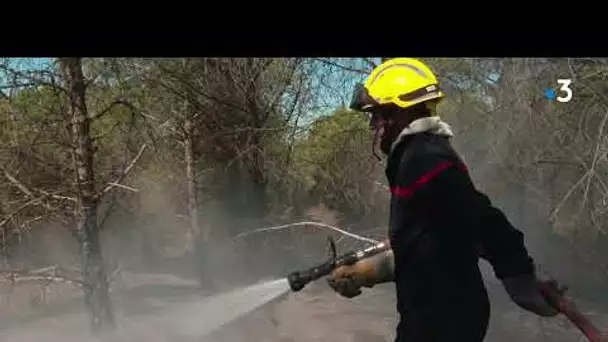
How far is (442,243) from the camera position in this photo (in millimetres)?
1932

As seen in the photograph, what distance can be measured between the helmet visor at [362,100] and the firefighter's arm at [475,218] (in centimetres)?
27

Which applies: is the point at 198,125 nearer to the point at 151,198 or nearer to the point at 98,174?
the point at 98,174

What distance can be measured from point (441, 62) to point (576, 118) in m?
1.71

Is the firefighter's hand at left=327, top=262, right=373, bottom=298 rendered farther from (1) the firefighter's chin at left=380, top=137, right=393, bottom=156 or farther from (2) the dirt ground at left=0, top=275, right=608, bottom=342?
(2) the dirt ground at left=0, top=275, right=608, bottom=342

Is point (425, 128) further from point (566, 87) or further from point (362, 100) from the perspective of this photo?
point (566, 87)

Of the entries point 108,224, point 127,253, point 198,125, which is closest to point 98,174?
point 198,125

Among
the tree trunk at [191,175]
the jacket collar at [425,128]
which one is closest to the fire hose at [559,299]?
the jacket collar at [425,128]

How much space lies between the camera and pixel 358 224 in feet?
31.7

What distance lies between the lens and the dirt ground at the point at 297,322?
A: 31.6 ft

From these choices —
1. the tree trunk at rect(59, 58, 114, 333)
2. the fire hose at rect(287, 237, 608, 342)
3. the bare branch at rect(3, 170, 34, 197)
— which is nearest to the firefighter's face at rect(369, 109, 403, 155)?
the fire hose at rect(287, 237, 608, 342)

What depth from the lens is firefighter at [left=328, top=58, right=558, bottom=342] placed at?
1.88 metres

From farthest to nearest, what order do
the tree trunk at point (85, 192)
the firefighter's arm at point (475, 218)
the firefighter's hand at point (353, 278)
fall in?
the tree trunk at point (85, 192), the firefighter's hand at point (353, 278), the firefighter's arm at point (475, 218)

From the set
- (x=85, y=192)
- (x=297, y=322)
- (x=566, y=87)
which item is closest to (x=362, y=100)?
(x=566, y=87)

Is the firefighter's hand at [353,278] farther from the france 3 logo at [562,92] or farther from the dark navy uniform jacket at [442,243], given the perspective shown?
the france 3 logo at [562,92]
